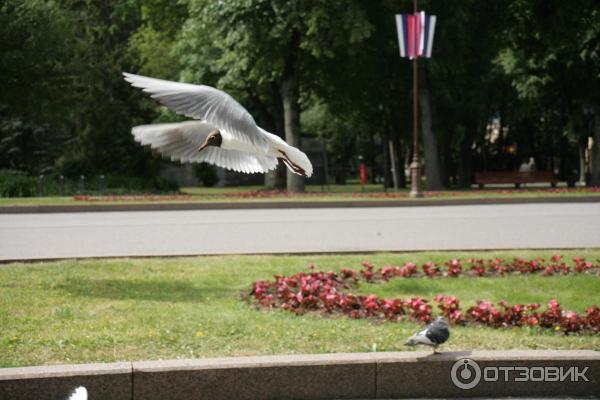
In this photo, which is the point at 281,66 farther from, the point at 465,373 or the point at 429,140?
the point at 465,373

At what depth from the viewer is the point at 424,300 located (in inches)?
328

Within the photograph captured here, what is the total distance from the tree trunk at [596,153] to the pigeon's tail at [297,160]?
1486 inches

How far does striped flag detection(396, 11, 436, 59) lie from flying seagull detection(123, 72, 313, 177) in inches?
899

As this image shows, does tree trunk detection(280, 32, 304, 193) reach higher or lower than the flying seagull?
higher

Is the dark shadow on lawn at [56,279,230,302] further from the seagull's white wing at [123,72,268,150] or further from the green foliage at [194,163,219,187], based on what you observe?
the green foliage at [194,163,219,187]

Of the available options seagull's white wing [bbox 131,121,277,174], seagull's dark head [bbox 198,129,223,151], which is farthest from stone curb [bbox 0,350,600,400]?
seagull's dark head [bbox 198,129,223,151]

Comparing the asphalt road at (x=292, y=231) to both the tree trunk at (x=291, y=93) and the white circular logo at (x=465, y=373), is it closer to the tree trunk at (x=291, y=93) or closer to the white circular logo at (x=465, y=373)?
the white circular logo at (x=465, y=373)

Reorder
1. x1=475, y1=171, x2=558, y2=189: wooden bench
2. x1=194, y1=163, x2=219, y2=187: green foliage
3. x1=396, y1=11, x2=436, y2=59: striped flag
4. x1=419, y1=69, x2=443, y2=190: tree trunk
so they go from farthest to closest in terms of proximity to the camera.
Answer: x1=194, y1=163, x2=219, y2=187: green foliage < x1=475, y1=171, x2=558, y2=189: wooden bench < x1=419, y1=69, x2=443, y2=190: tree trunk < x1=396, y1=11, x2=436, y2=59: striped flag

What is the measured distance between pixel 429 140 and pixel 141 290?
97.3 ft

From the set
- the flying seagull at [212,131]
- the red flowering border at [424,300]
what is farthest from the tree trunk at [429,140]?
the flying seagull at [212,131]

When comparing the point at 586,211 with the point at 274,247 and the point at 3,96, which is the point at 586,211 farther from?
the point at 3,96

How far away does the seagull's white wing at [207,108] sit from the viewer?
5.48 m

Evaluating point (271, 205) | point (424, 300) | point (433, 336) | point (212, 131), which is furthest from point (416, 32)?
Answer: point (433, 336)

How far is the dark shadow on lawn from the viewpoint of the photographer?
9.27m
